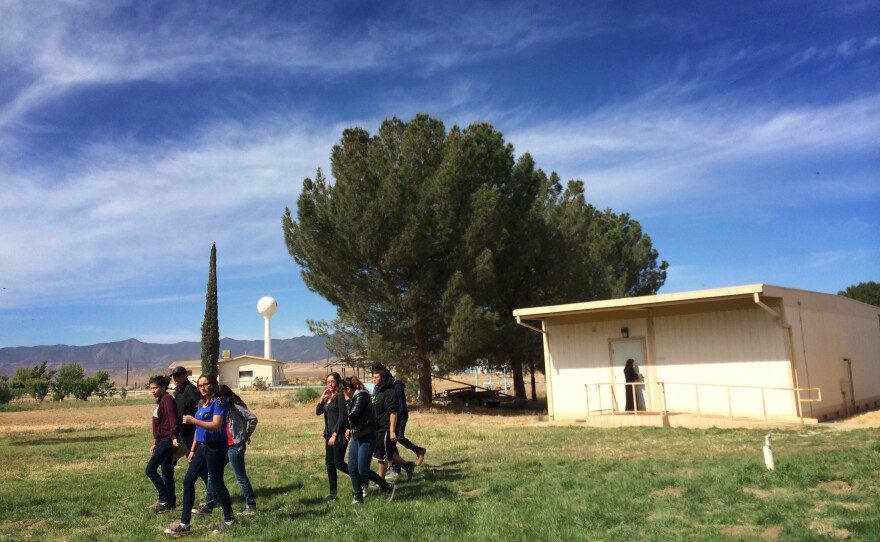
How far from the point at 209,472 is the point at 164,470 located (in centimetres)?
148

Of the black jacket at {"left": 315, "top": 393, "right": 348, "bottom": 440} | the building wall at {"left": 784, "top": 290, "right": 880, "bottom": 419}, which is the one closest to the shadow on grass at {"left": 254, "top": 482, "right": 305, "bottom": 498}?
the black jacket at {"left": 315, "top": 393, "right": 348, "bottom": 440}

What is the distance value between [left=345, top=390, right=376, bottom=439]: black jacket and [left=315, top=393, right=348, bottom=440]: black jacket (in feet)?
0.30

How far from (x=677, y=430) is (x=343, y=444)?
8.80 m

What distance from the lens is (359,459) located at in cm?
730

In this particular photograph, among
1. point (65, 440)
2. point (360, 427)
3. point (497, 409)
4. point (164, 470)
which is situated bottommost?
point (497, 409)

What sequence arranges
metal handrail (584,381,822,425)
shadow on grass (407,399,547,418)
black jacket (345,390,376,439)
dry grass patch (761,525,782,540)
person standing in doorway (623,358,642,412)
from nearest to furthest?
1. dry grass patch (761,525,782,540)
2. black jacket (345,390,376,439)
3. metal handrail (584,381,822,425)
4. person standing in doorway (623,358,642,412)
5. shadow on grass (407,399,547,418)

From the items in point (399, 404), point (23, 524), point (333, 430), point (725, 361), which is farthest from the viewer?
point (725, 361)

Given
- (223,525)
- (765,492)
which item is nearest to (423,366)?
(223,525)

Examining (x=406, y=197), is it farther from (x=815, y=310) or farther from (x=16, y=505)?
(x=16, y=505)

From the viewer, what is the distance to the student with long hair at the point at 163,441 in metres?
7.48

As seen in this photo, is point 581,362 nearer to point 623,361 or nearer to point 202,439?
point 623,361

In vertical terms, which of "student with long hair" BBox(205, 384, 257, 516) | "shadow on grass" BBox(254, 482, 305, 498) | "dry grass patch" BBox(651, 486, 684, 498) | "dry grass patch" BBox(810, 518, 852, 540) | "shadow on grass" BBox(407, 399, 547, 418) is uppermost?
"student with long hair" BBox(205, 384, 257, 516)

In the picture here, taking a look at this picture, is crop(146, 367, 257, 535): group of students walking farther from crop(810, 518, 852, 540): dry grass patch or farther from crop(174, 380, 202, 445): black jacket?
crop(810, 518, 852, 540): dry grass patch

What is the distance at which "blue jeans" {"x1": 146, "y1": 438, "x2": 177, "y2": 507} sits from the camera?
7492 millimetres
